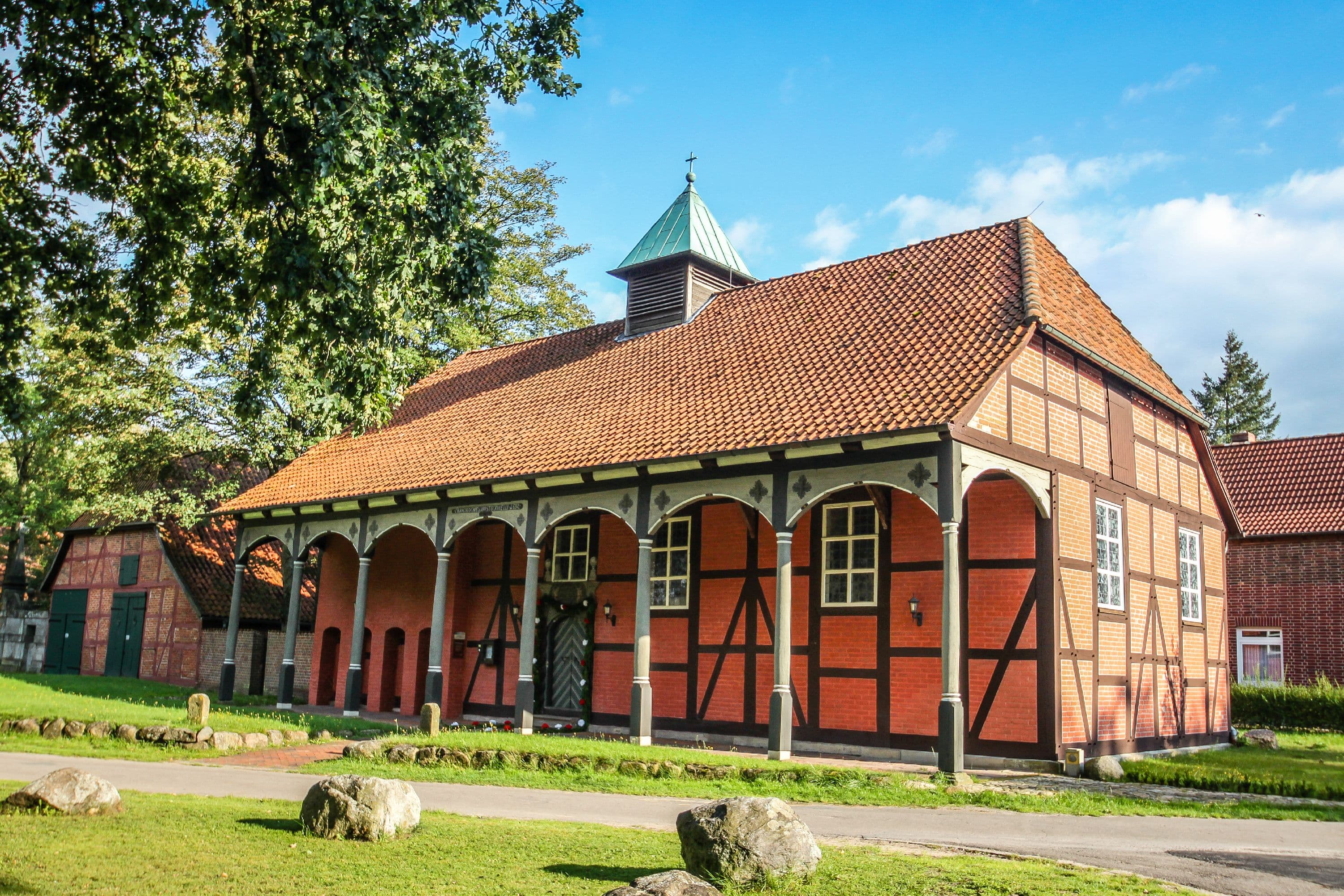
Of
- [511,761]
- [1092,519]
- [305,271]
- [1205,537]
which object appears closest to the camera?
[305,271]

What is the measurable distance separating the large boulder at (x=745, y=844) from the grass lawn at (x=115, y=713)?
34.8 feet

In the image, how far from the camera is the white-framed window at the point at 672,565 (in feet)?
62.2

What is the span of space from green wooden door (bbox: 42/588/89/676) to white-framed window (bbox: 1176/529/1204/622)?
100ft

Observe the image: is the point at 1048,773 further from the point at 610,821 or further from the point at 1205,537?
the point at 1205,537

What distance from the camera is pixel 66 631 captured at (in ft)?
112

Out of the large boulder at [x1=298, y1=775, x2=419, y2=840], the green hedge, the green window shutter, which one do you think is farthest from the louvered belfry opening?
the green window shutter

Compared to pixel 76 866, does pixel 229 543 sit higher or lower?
higher

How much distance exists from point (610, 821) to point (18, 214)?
762 cm

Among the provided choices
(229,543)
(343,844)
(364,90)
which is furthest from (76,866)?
(229,543)

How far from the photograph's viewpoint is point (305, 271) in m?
9.23

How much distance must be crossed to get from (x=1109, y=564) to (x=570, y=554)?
976cm

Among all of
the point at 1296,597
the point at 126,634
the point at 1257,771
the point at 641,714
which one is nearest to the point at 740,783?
the point at 641,714

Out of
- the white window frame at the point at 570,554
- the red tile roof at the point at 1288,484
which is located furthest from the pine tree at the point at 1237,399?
the white window frame at the point at 570,554

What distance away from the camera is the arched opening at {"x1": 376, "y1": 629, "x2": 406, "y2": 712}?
2378 cm
